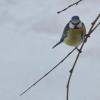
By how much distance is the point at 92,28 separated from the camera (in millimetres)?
303

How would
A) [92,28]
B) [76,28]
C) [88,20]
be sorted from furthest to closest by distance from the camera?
[88,20] → [76,28] → [92,28]

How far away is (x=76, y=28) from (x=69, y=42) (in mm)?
32

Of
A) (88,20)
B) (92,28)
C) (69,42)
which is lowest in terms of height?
(92,28)

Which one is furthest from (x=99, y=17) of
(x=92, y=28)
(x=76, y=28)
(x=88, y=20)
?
(x=88, y=20)

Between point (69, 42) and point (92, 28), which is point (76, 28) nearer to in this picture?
point (69, 42)


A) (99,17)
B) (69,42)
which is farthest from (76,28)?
(99,17)

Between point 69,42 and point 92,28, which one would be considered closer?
point 92,28

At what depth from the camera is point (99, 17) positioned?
306 mm

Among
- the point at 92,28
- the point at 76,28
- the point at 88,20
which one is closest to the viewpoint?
the point at 92,28

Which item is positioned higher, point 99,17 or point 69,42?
point 69,42

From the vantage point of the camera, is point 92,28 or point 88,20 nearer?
point 92,28

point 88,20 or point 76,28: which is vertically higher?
point 88,20

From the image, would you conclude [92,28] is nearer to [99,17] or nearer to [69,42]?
[99,17]

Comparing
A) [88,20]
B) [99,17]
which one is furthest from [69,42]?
[88,20]
